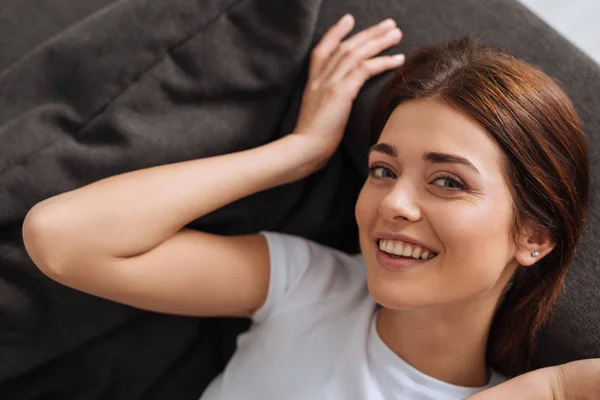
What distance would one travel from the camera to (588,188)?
1196 millimetres

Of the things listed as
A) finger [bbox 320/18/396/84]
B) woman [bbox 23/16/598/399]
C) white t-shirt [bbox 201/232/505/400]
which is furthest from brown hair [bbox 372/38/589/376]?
white t-shirt [bbox 201/232/505/400]

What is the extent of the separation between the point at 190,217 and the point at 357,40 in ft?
1.59

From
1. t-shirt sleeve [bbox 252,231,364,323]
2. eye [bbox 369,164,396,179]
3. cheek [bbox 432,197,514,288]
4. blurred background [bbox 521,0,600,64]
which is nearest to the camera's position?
cheek [bbox 432,197,514,288]

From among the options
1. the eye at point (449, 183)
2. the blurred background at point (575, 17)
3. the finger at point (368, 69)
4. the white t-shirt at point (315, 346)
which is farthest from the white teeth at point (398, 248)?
the blurred background at point (575, 17)

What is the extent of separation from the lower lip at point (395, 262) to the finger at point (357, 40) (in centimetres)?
42

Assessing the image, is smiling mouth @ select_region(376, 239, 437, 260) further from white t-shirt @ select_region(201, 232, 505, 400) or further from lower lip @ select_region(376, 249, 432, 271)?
white t-shirt @ select_region(201, 232, 505, 400)

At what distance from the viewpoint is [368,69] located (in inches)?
51.9

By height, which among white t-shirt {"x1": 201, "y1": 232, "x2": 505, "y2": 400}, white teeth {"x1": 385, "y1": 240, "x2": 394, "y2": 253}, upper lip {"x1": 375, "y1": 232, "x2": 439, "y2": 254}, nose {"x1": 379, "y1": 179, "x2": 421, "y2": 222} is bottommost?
white t-shirt {"x1": 201, "y1": 232, "x2": 505, "y2": 400}

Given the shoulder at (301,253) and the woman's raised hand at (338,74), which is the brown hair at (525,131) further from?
the shoulder at (301,253)

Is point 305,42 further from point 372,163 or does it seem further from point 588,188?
point 588,188

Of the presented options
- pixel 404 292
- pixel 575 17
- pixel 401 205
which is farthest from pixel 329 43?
pixel 575 17

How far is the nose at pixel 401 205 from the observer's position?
1060 mm

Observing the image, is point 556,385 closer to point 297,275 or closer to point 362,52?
point 297,275

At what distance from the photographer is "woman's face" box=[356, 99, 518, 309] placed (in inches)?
41.6
